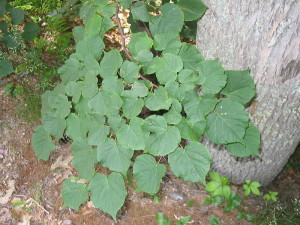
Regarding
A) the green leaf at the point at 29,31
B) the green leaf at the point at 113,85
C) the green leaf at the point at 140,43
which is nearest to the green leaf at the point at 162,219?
the green leaf at the point at 113,85

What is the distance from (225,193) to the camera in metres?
2.09

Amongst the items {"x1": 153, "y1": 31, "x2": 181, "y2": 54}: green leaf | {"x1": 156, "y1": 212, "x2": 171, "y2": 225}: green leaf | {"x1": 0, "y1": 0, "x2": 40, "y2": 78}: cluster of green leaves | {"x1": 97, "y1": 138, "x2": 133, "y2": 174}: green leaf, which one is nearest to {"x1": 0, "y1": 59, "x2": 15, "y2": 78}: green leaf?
{"x1": 0, "y1": 0, "x2": 40, "y2": 78}: cluster of green leaves

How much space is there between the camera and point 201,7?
160 centimetres

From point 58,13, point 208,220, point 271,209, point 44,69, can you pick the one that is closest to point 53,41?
point 58,13

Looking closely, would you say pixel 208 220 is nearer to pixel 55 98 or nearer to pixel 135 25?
pixel 55 98

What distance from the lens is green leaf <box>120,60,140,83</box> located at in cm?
151

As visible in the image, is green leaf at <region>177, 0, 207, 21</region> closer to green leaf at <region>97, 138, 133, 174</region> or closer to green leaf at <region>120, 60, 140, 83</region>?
green leaf at <region>120, 60, 140, 83</region>

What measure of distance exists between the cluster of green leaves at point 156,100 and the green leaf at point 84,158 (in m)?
0.07

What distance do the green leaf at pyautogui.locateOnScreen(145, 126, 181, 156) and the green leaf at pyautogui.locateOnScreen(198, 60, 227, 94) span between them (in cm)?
24

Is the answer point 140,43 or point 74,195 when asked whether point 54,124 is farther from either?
point 140,43

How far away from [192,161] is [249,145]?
0.34 m

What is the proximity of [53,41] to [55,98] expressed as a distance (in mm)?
1709

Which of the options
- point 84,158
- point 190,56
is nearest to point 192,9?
point 190,56

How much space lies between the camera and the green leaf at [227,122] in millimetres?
1480
